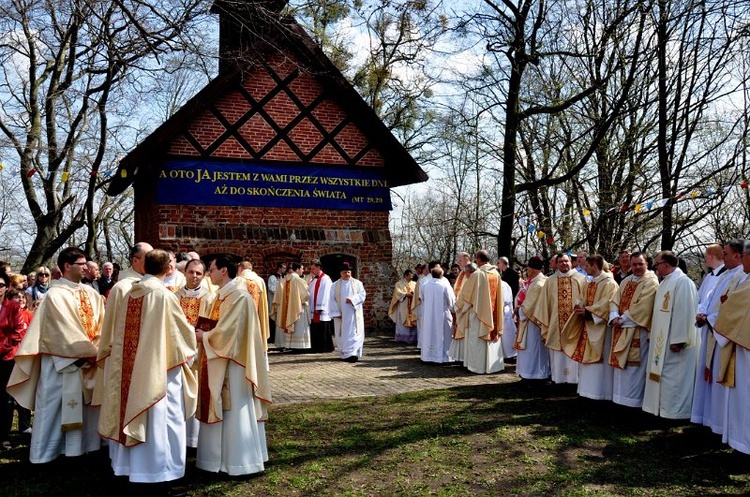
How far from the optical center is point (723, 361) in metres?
6.71

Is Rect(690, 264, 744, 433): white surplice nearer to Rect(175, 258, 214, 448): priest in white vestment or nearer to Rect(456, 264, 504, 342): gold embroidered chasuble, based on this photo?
Rect(456, 264, 504, 342): gold embroidered chasuble

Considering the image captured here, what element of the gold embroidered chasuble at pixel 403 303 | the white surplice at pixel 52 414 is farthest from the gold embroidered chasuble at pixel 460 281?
the white surplice at pixel 52 414

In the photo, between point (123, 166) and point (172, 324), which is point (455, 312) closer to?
point (172, 324)

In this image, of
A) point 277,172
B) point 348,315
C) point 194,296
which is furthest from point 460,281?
point 277,172

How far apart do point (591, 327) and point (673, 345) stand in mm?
1402

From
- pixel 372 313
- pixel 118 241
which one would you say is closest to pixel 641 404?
pixel 372 313

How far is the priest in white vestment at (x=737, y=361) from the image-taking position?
643cm

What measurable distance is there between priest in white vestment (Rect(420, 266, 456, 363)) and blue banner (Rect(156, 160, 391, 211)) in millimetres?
6251

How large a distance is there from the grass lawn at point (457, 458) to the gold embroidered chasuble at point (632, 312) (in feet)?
2.45

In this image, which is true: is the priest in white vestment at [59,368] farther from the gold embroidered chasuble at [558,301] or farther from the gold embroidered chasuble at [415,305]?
the gold embroidered chasuble at [415,305]

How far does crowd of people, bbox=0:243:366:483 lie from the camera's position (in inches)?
215

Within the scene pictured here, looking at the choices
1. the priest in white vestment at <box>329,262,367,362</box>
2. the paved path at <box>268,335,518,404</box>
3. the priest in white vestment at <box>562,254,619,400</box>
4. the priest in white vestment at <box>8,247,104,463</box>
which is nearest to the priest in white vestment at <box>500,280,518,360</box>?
the paved path at <box>268,335,518,404</box>

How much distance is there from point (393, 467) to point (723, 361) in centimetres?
337

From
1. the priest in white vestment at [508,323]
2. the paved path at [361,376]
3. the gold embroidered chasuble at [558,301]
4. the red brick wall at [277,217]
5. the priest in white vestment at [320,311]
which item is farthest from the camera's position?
the red brick wall at [277,217]
